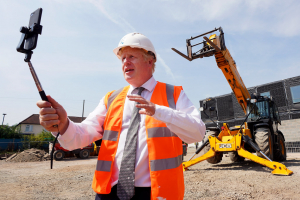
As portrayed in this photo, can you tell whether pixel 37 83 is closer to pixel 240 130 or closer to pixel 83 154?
pixel 240 130

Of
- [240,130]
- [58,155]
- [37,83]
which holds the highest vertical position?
[37,83]

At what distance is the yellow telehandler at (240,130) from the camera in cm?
697

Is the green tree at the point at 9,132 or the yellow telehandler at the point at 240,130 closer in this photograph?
the yellow telehandler at the point at 240,130

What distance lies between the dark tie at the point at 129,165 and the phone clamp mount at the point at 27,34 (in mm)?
889

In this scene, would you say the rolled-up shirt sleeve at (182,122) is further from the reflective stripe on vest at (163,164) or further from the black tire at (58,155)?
the black tire at (58,155)

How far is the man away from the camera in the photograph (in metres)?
1.39

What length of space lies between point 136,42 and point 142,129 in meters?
0.77

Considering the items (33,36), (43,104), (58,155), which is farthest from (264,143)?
(58,155)

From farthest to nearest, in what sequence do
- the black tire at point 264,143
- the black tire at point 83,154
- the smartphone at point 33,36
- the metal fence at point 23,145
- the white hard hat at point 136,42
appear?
the metal fence at point 23,145, the black tire at point 83,154, the black tire at point 264,143, the white hard hat at point 136,42, the smartphone at point 33,36

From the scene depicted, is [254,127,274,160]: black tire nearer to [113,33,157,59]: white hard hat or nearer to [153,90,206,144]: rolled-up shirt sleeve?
[153,90,206,144]: rolled-up shirt sleeve

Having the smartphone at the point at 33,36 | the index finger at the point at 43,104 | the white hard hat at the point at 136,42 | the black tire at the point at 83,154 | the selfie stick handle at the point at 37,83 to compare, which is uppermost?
the white hard hat at the point at 136,42

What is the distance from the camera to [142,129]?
5.39 ft

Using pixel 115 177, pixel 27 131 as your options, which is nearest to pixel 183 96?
pixel 115 177

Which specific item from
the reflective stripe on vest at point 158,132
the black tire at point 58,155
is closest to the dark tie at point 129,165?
the reflective stripe on vest at point 158,132
